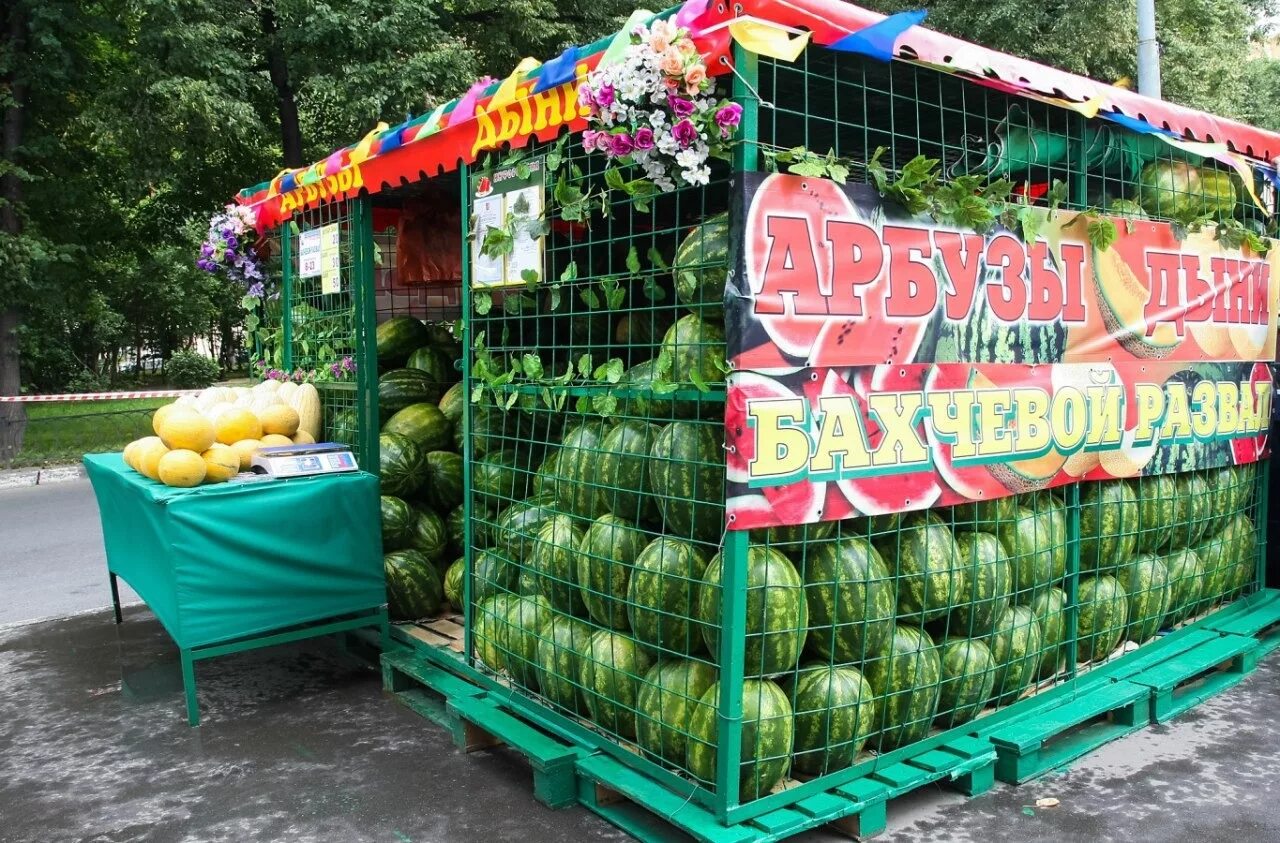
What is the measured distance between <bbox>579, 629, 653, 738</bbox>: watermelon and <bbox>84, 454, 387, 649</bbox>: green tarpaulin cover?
5.51 feet

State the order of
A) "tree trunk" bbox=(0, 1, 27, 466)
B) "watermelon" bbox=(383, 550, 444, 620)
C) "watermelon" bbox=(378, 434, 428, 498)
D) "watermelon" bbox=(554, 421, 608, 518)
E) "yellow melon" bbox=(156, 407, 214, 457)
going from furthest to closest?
"tree trunk" bbox=(0, 1, 27, 466)
"watermelon" bbox=(378, 434, 428, 498)
"watermelon" bbox=(383, 550, 444, 620)
"yellow melon" bbox=(156, 407, 214, 457)
"watermelon" bbox=(554, 421, 608, 518)

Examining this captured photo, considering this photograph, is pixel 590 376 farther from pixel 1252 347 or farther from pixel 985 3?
pixel 985 3

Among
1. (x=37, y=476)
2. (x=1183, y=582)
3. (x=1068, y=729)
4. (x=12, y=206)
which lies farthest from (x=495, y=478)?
(x=12, y=206)

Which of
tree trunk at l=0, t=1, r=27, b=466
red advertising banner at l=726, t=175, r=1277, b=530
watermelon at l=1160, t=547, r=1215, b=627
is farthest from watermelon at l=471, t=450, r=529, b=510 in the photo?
tree trunk at l=0, t=1, r=27, b=466

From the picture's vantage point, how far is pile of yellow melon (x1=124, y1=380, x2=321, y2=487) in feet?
15.4

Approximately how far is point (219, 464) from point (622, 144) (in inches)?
111

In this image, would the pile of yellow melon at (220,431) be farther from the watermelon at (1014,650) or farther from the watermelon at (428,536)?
the watermelon at (1014,650)

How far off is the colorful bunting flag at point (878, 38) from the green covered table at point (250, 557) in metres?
3.20

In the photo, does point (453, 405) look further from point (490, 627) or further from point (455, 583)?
point (490, 627)

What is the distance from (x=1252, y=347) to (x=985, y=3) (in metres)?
12.0

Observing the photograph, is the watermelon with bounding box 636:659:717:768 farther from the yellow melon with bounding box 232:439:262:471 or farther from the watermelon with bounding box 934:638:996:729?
the yellow melon with bounding box 232:439:262:471

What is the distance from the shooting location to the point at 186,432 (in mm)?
4703

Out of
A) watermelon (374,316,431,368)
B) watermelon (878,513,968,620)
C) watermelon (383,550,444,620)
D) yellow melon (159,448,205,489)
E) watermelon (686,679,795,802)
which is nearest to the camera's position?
watermelon (686,679,795,802)

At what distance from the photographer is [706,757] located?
325 cm
